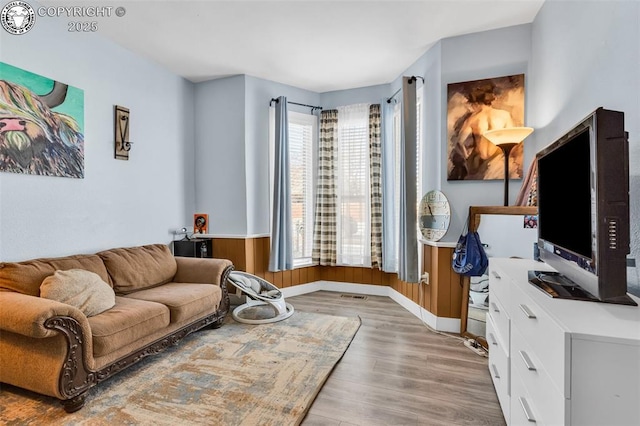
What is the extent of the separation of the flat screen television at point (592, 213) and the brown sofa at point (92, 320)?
96.9 inches

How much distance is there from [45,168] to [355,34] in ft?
9.49

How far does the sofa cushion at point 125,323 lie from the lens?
6.50 ft

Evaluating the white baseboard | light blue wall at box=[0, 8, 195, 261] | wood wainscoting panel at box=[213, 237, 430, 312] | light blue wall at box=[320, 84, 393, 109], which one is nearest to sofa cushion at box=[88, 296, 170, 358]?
light blue wall at box=[0, 8, 195, 261]

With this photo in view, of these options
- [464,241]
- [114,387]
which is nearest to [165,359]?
[114,387]

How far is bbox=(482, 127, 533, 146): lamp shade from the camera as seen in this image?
2.54 meters

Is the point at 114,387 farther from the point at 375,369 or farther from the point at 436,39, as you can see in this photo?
the point at 436,39

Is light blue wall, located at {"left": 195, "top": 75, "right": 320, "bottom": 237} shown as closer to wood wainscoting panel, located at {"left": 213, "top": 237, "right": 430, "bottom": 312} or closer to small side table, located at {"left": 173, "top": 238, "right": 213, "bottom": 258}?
wood wainscoting panel, located at {"left": 213, "top": 237, "right": 430, "bottom": 312}

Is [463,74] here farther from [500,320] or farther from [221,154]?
[221,154]

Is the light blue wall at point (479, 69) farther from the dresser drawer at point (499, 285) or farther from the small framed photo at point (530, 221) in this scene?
the dresser drawer at point (499, 285)

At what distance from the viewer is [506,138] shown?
2602 mm

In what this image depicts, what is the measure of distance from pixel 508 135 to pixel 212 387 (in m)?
2.92

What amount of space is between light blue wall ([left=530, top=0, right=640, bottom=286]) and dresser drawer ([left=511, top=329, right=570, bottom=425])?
1.89 ft

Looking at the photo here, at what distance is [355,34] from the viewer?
296cm

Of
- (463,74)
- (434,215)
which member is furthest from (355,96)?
(434,215)
